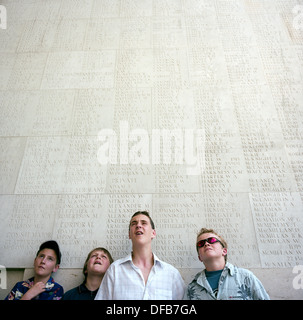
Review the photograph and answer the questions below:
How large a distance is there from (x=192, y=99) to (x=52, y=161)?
333 centimetres

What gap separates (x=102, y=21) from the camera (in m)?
7.18

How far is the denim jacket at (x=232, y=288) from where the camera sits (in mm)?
2930

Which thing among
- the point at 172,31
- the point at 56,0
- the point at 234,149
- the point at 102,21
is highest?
the point at 56,0

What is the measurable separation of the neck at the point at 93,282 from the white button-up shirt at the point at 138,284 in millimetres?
436

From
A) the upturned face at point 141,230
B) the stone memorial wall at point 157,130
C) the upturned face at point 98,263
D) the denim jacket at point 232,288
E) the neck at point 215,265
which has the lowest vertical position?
the denim jacket at point 232,288

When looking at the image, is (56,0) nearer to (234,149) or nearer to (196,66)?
(196,66)

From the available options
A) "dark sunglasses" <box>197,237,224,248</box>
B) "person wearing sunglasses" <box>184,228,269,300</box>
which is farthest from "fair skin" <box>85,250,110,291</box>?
"dark sunglasses" <box>197,237,224,248</box>

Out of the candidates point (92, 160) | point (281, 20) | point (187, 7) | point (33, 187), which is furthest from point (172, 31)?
point (33, 187)

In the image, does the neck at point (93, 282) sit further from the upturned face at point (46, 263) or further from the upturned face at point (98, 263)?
the upturned face at point (46, 263)

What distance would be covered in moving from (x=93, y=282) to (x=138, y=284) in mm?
850

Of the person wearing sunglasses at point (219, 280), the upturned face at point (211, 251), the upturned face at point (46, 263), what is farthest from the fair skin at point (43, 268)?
the upturned face at point (211, 251)

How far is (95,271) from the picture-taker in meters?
3.52

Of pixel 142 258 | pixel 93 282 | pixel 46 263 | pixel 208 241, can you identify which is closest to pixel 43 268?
pixel 46 263

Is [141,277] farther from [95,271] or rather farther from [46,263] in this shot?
[46,263]
